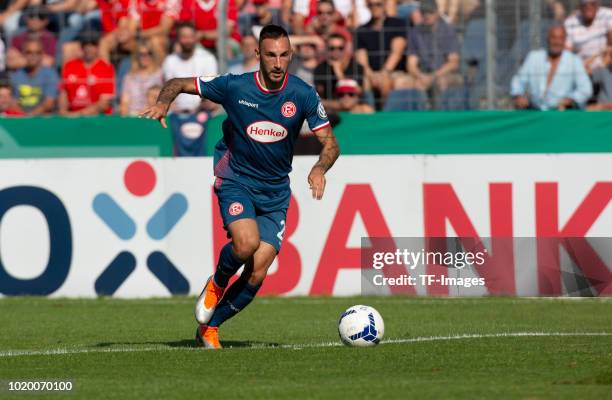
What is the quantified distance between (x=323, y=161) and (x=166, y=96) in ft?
4.27

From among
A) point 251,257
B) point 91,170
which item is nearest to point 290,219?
point 91,170

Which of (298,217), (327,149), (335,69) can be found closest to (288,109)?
(327,149)

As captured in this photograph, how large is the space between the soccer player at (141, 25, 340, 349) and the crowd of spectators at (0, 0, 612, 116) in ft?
18.8

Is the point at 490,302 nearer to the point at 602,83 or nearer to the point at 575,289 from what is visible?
the point at 575,289

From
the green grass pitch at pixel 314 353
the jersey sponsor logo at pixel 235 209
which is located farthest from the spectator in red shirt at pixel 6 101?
the jersey sponsor logo at pixel 235 209

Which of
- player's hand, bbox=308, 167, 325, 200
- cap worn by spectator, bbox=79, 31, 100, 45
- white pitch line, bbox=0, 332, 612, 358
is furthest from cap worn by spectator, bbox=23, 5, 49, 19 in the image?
player's hand, bbox=308, 167, 325, 200

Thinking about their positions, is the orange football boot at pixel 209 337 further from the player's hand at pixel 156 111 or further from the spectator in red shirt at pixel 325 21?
the spectator in red shirt at pixel 325 21

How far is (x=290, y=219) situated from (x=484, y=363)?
256 inches

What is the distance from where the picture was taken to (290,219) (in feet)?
49.2

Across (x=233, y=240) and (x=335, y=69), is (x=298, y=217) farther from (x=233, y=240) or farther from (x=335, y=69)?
(x=233, y=240)

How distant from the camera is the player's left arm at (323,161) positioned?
905 cm

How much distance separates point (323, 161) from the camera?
9562 mm

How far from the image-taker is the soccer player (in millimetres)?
9766

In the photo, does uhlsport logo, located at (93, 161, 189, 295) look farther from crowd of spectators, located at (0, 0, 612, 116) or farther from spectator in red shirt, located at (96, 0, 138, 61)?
spectator in red shirt, located at (96, 0, 138, 61)
